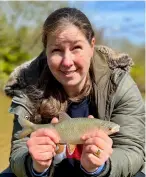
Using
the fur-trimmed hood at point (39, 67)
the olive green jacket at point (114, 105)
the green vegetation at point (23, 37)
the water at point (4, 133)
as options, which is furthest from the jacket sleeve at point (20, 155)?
the green vegetation at point (23, 37)

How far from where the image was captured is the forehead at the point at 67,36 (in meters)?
2.21

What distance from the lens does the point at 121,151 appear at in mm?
2213

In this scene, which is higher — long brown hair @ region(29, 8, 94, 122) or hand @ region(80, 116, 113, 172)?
long brown hair @ region(29, 8, 94, 122)

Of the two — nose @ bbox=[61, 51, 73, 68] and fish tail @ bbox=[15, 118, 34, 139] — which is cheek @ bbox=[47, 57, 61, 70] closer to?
nose @ bbox=[61, 51, 73, 68]

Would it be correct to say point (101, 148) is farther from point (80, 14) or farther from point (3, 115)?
point (3, 115)

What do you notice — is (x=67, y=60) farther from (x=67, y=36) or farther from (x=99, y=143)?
(x=99, y=143)

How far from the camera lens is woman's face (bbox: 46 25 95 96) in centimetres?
221

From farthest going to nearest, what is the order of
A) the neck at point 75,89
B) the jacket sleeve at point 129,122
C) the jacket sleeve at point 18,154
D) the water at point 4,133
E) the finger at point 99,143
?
the water at point 4,133 → the neck at point 75,89 → the jacket sleeve at point 129,122 → the jacket sleeve at point 18,154 → the finger at point 99,143

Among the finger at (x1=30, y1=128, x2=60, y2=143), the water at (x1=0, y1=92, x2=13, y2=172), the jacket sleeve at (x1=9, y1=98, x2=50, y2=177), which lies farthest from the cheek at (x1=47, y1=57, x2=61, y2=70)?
the water at (x1=0, y1=92, x2=13, y2=172)

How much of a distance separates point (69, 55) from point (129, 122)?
1.56ft

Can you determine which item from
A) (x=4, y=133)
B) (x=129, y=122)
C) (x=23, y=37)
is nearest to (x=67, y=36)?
(x=129, y=122)

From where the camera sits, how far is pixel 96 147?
72.4 inches

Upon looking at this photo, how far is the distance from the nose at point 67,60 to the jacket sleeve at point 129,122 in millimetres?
300

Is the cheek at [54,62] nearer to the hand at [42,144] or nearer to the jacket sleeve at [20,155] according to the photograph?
the jacket sleeve at [20,155]
